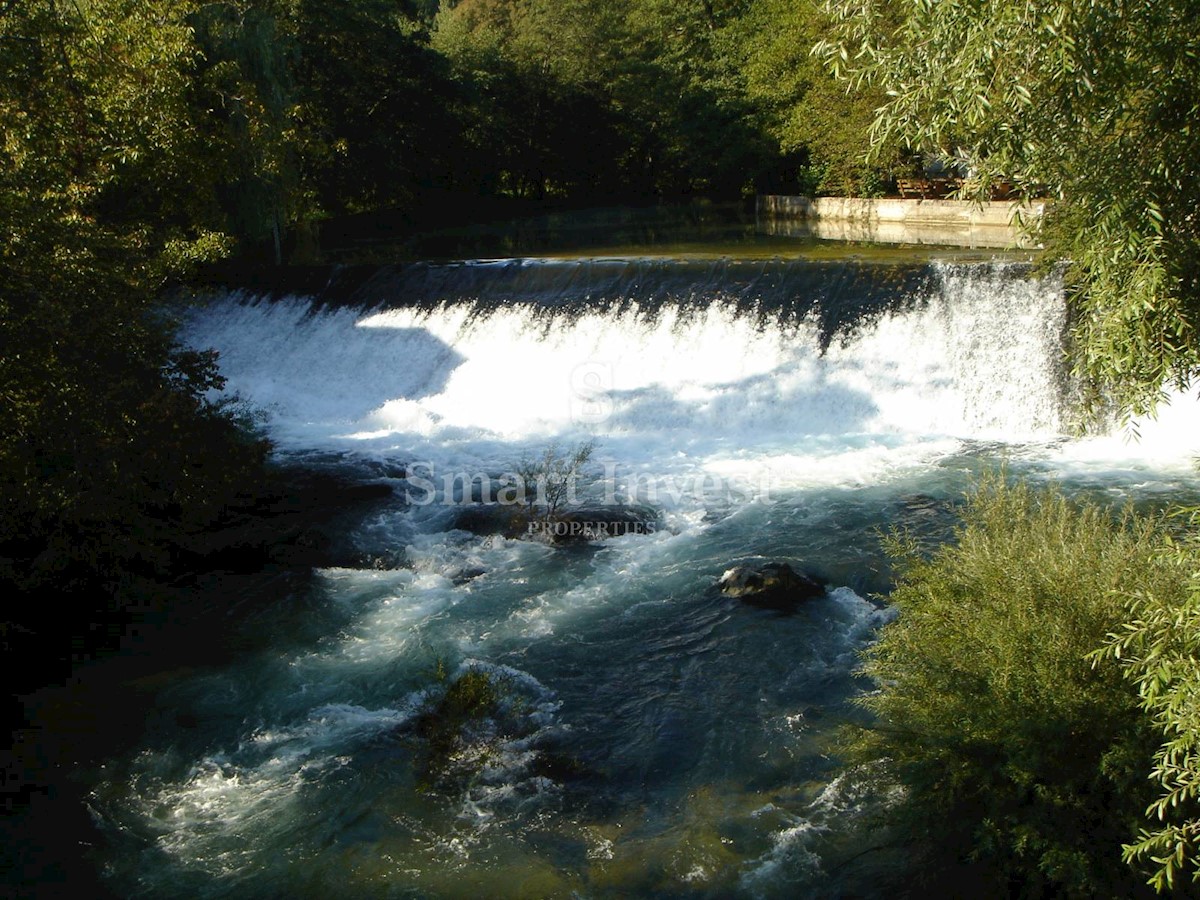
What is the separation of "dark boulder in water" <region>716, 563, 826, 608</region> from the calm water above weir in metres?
0.22

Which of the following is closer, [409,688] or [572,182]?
[409,688]

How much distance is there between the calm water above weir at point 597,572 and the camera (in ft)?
21.3

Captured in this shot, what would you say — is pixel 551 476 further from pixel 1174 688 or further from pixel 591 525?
pixel 1174 688

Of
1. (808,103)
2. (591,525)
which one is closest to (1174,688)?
(591,525)

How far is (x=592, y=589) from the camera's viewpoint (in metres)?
10.0

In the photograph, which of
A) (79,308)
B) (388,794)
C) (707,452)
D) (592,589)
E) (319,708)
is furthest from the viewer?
(707,452)

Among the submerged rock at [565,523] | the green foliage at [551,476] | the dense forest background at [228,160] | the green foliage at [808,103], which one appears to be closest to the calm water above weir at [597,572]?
the submerged rock at [565,523]

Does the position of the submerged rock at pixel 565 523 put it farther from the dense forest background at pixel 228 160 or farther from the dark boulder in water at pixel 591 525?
the dense forest background at pixel 228 160

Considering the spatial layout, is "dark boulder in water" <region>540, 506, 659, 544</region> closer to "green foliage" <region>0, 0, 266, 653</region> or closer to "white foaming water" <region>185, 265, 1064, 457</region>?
"white foaming water" <region>185, 265, 1064, 457</region>

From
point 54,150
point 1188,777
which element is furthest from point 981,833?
point 54,150

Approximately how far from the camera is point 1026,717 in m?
5.31

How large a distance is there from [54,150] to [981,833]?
12415 millimetres

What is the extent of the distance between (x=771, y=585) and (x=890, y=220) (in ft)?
56.0

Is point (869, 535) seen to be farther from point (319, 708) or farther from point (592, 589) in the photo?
point (319, 708)
